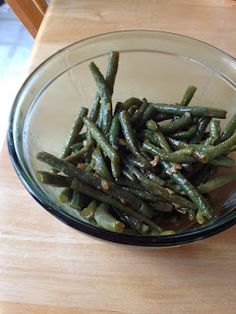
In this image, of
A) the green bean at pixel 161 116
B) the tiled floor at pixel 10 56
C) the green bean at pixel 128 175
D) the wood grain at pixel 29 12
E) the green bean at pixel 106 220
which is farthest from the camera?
the tiled floor at pixel 10 56

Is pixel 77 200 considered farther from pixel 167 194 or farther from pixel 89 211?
pixel 167 194

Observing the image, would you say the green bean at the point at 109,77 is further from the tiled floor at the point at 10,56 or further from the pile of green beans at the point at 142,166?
the tiled floor at the point at 10,56

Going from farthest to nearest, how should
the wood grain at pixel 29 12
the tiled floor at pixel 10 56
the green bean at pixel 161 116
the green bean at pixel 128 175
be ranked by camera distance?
the tiled floor at pixel 10 56
the wood grain at pixel 29 12
the green bean at pixel 161 116
the green bean at pixel 128 175

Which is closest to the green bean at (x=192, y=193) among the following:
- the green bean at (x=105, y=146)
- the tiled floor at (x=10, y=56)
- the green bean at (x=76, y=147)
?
the green bean at (x=105, y=146)

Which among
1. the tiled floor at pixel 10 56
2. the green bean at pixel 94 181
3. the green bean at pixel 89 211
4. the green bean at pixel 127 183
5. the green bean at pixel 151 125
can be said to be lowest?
the tiled floor at pixel 10 56

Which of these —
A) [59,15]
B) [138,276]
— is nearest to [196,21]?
[59,15]

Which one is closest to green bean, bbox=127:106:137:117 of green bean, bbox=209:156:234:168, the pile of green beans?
the pile of green beans
